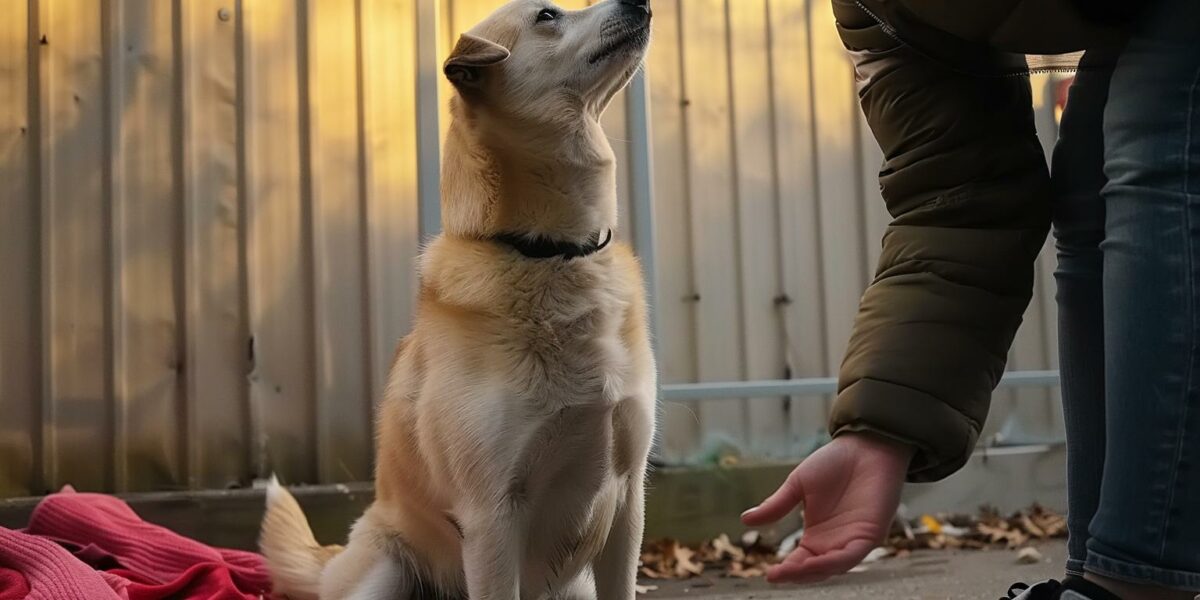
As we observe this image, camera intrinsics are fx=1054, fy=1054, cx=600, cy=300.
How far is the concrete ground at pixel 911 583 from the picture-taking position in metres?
2.65

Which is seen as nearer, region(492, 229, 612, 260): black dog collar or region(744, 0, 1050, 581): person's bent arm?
region(744, 0, 1050, 581): person's bent arm

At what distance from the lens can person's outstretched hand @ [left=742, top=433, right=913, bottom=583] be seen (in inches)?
41.9

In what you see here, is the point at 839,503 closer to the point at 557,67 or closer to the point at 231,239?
the point at 557,67

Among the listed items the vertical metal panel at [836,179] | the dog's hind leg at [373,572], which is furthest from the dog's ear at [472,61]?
the vertical metal panel at [836,179]

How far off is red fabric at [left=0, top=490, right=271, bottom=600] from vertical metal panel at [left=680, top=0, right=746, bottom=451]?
1.69 m

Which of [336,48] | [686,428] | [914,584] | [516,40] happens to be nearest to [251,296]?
[336,48]

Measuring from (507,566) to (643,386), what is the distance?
0.38 m

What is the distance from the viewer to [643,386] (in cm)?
181

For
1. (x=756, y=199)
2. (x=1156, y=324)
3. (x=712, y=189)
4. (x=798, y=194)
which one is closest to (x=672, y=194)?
(x=712, y=189)

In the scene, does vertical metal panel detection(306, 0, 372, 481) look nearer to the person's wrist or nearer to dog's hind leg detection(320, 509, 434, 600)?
dog's hind leg detection(320, 509, 434, 600)

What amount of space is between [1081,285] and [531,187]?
2.94 ft

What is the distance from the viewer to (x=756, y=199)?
3.71 metres

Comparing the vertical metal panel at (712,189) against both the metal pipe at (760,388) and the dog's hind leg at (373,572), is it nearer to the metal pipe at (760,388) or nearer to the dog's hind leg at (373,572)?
the metal pipe at (760,388)

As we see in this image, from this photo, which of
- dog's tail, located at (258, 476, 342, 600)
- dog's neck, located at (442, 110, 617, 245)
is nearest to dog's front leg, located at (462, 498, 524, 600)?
dog's neck, located at (442, 110, 617, 245)
